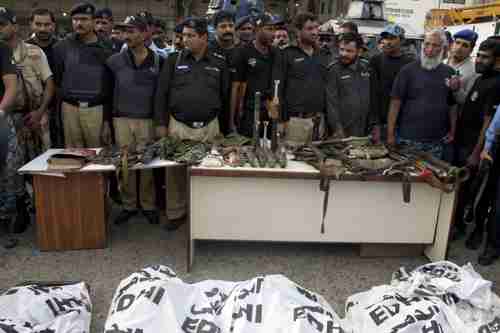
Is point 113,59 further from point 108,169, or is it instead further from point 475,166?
point 475,166

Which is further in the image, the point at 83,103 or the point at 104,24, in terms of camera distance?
the point at 104,24

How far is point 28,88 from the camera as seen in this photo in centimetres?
354

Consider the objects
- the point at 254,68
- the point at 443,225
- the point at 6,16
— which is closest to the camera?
the point at 443,225

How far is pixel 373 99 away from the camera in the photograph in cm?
401

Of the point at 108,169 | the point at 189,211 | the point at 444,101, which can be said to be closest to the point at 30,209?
the point at 108,169

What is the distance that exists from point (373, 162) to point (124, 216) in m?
Answer: 2.24

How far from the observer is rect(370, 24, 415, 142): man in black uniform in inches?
171

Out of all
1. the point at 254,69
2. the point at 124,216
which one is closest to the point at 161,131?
the point at 124,216

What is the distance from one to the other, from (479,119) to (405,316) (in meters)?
2.17

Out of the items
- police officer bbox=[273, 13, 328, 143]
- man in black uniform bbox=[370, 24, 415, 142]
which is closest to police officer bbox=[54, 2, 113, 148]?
police officer bbox=[273, 13, 328, 143]

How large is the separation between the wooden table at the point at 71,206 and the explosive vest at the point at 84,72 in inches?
27.8

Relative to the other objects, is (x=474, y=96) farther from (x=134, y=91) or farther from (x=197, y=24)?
(x=134, y=91)

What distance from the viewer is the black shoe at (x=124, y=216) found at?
12.3ft

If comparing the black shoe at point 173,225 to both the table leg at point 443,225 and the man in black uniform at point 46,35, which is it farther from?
the table leg at point 443,225
